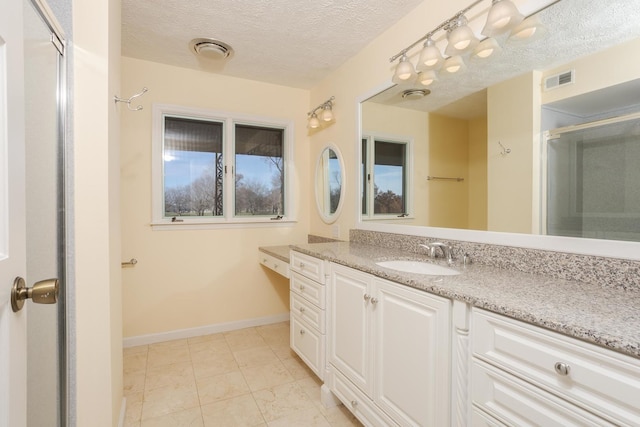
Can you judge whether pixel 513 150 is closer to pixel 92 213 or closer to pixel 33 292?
pixel 33 292

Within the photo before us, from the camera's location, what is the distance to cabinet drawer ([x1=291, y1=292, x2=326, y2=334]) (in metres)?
1.85

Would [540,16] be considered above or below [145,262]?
above

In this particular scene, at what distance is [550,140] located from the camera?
48.8 inches

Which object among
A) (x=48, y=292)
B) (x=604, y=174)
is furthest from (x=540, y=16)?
(x=48, y=292)

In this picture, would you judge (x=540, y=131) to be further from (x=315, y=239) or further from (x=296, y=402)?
(x=315, y=239)

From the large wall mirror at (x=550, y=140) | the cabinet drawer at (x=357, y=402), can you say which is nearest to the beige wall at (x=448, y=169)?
the large wall mirror at (x=550, y=140)

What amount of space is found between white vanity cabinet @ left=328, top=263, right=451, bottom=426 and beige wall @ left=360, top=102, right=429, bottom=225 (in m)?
0.67

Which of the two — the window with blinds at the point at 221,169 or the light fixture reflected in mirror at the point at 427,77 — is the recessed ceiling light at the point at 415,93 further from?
the window with blinds at the point at 221,169

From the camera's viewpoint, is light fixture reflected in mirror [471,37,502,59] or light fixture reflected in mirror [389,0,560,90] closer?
light fixture reflected in mirror [389,0,560,90]

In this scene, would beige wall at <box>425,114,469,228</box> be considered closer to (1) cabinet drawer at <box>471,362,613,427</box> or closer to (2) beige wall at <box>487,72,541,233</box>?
(2) beige wall at <box>487,72,541,233</box>

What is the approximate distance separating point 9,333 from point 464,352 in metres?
1.20

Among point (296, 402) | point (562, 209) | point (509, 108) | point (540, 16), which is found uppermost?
point (540, 16)

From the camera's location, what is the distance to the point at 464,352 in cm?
99

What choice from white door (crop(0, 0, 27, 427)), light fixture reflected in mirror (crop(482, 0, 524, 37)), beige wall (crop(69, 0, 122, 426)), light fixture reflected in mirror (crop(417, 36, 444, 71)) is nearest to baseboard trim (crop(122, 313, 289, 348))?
beige wall (crop(69, 0, 122, 426))
